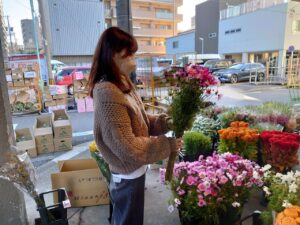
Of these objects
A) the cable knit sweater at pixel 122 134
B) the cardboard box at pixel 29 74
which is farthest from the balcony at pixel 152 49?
the cable knit sweater at pixel 122 134

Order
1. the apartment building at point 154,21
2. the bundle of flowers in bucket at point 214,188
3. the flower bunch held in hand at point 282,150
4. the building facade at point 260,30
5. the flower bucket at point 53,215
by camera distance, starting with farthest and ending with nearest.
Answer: the apartment building at point 154,21, the building facade at point 260,30, the flower bunch held in hand at point 282,150, the flower bucket at point 53,215, the bundle of flowers in bucket at point 214,188

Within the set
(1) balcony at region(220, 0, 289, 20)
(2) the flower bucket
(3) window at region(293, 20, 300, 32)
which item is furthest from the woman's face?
(3) window at region(293, 20, 300, 32)

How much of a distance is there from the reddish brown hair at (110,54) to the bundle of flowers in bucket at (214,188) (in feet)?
2.56

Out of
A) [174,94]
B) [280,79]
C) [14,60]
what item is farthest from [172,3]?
[174,94]

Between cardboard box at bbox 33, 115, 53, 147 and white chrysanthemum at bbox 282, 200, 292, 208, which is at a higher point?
white chrysanthemum at bbox 282, 200, 292, 208

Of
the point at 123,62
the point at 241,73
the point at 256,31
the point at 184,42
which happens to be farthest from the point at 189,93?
the point at 184,42

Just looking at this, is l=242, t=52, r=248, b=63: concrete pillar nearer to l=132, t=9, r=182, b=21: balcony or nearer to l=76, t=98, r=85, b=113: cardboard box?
l=132, t=9, r=182, b=21: balcony

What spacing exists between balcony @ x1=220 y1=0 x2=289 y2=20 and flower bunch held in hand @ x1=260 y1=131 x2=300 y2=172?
55.4 feet

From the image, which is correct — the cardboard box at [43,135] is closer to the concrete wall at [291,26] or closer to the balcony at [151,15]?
the concrete wall at [291,26]

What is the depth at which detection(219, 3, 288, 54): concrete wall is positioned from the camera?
51.0 ft

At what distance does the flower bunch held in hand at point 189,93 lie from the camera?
1.12 meters

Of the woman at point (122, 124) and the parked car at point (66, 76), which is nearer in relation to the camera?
the woman at point (122, 124)

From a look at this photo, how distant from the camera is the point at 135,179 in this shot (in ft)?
3.87

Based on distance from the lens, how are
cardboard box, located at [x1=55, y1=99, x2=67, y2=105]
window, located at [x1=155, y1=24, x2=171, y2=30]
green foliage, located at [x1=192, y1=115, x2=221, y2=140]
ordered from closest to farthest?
1. green foliage, located at [x1=192, y1=115, x2=221, y2=140]
2. cardboard box, located at [x1=55, y1=99, x2=67, y2=105]
3. window, located at [x1=155, y1=24, x2=171, y2=30]
